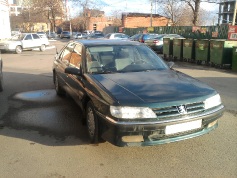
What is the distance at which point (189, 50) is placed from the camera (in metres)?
13.4

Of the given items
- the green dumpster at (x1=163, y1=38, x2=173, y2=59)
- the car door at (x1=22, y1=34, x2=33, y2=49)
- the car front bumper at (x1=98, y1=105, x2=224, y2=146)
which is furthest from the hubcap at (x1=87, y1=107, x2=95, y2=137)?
the car door at (x1=22, y1=34, x2=33, y2=49)

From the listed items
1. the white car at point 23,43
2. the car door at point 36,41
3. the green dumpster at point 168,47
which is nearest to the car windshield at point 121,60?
the green dumpster at point 168,47

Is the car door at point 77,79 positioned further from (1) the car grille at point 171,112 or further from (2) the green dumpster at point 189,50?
(2) the green dumpster at point 189,50

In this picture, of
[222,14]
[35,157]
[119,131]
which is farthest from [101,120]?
[222,14]

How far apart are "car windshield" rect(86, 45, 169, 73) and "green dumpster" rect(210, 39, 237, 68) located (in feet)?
24.0

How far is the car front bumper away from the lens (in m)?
3.15

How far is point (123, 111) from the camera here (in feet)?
10.5

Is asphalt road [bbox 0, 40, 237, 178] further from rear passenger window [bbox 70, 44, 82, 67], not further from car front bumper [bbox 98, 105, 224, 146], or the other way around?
rear passenger window [bbox 70, 44, 82, 67]

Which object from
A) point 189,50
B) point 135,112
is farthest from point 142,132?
point 189,50

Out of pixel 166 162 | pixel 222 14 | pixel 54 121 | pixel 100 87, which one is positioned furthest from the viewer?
pixel 222 14

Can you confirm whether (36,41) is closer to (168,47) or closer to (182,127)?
(168,47)

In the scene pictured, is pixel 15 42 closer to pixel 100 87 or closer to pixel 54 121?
pixel 54 121

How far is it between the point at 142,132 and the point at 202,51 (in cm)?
1030

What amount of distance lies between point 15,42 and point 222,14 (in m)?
72.0
